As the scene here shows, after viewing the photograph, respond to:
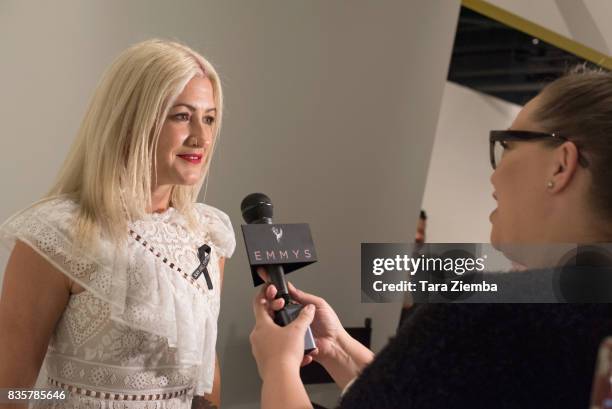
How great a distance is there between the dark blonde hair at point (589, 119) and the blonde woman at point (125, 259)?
1.04 m

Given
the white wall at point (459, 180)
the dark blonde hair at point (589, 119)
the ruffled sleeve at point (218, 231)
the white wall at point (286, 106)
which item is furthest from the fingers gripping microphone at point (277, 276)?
the white wall at point (459, 180)

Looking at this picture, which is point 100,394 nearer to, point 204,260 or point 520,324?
point 204,260

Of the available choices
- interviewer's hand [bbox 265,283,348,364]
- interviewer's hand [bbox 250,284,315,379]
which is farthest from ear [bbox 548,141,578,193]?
interviewer's hand [bbox 265,283,348,364]

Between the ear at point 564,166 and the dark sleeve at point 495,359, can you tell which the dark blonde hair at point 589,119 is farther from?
the dark sleeve at point 495,359

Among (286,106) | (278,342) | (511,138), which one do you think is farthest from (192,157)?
(286,106)

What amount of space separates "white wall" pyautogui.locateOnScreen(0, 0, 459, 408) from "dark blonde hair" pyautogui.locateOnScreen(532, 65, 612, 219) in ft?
6.45

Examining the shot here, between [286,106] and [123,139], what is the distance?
1871mm

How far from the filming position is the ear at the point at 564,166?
111cm

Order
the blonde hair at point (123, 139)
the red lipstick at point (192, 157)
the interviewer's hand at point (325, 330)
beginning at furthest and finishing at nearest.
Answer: the red lipstick at point (192, 157) < the blonde hair at point (123, 139) < the interviewer's hand at point (325, 330)

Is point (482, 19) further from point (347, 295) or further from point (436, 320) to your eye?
point (436, 320)

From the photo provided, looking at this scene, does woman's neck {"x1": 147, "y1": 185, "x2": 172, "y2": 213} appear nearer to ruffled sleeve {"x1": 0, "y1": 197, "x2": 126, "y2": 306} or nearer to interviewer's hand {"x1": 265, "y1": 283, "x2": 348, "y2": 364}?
ruffled sleeve {"x1": 0, "y1": 197, "x2": 126, "y2": 306}

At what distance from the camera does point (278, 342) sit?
1.27 meters

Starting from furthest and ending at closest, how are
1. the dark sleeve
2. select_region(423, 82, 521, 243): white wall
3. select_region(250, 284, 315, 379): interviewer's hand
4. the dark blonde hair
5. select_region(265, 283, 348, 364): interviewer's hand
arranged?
1. select_region(423, 82, 521, 243): white wall
2. select_region(265, 283, 348, 364): interviewer's hand
3. select_region(250, 284, 315, 379): interviewer's hand
4. the dark blonde hair
5. the dark sleeve

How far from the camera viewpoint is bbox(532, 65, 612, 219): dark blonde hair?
1101 millimetres
